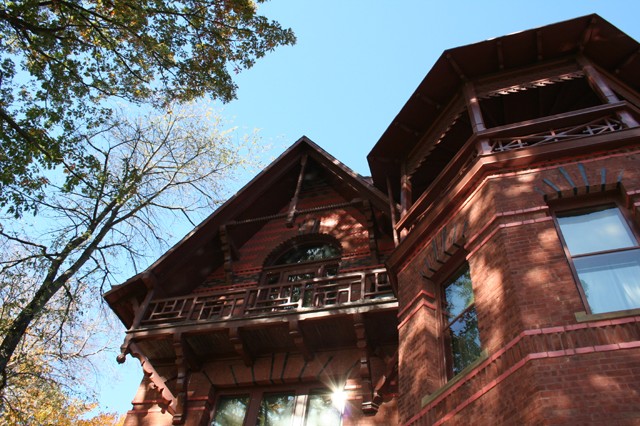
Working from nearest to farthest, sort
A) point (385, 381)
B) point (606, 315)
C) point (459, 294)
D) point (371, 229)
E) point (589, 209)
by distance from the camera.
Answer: point (606, 315) → point (589, 209) → point (459, 294) → point (385, 381) → point (371, 229)

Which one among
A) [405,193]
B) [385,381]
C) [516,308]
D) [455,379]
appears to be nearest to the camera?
[516,308]

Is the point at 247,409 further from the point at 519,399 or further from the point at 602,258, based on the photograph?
the point at 602,258

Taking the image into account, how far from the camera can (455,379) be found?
6.24m

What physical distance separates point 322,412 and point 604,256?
5.46 metres

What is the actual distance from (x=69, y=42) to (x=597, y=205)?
31.5 ft

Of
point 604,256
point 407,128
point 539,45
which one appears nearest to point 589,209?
point 604,256

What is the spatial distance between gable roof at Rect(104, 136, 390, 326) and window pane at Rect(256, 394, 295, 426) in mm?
3692

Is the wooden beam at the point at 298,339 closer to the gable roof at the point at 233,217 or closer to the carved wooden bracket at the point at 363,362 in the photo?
the carved wooden bracket at the point at 363,362

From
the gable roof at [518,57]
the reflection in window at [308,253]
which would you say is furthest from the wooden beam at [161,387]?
the gable roof at [518,57]

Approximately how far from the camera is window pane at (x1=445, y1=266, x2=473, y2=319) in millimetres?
7352

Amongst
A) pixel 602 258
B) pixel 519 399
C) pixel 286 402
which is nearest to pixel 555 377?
pixel 519 399

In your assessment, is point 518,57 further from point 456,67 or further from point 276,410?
point 276,410

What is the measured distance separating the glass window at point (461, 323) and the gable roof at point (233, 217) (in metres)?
4.01

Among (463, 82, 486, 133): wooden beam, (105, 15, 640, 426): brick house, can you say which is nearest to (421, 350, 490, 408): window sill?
(105, 15, 640, 426): brick house
